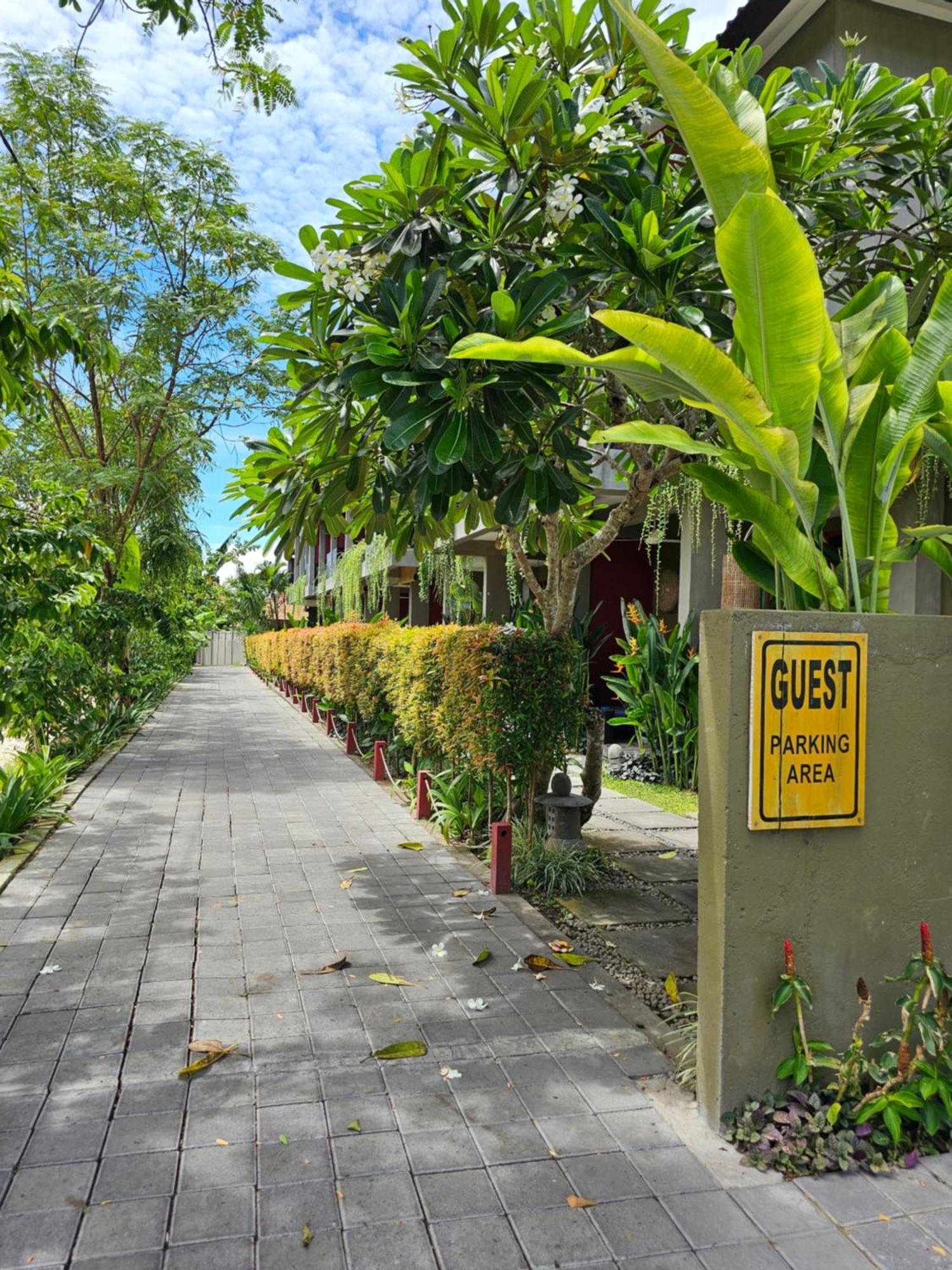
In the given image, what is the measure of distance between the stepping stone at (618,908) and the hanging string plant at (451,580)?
800 cm

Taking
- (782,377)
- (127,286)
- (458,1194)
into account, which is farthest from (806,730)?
(127,286)

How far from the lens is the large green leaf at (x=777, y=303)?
2.78 metres

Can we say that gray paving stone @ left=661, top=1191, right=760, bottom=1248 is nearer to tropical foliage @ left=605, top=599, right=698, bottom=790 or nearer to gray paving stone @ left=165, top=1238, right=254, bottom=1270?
gray paving stone @ left=165, top=1238, right=254, bottom=1270

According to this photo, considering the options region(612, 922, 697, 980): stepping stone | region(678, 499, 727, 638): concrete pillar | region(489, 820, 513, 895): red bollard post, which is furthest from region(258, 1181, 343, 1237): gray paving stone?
region(678, 499, 727, 638): concrete pillar

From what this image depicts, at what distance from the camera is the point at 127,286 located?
12.0m

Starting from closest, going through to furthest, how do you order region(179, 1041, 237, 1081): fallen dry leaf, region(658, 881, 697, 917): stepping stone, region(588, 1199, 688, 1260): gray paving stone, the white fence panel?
region(588, 1199, 688, 1260): gray paving stone
region(179, 1041, 237, 1081): fallen dry leaf
region(658, 881, 697, 917): stepping stone
the white fence panel

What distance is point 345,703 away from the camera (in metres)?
13.3

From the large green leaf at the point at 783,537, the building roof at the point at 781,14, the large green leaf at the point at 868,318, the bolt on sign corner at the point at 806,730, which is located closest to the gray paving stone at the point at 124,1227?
the bolt on sign corner at the point at 806,730

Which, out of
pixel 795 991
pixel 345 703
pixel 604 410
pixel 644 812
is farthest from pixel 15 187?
pixel 795 991

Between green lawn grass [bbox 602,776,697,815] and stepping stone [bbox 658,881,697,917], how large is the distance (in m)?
2.47

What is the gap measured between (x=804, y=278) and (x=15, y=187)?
12446 mm

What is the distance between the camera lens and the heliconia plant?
2820mm

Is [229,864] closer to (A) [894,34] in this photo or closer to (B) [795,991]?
(B) [795,991]

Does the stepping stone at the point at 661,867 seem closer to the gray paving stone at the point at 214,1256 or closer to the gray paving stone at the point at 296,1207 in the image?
the gray paving stone at the point at 296,1207
